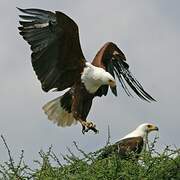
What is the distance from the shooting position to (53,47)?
30.6 ft

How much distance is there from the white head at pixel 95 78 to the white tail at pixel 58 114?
55 centimetres

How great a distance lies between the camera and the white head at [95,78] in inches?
362

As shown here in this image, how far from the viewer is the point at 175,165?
6863 millimetres

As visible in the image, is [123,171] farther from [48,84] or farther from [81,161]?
[48,84]

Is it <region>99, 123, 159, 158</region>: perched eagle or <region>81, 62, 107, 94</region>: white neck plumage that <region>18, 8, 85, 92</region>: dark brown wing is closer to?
<region>81, 62, 107, 94</region>: white neck plumage

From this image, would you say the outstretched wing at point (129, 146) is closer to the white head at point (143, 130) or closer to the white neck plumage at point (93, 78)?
the white head at point (143, 130)

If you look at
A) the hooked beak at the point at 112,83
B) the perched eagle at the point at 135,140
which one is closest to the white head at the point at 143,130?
the perched eagle at the point at 135,140

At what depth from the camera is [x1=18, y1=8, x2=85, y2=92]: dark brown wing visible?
356 inches

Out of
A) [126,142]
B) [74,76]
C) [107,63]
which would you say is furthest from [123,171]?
[107,63]

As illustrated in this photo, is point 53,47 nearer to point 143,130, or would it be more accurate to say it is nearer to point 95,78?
point 95,78

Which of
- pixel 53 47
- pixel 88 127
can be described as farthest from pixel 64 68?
pixel 88 127

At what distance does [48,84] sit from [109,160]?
2.84 m

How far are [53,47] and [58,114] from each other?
0.87 m

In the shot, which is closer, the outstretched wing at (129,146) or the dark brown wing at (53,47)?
the outstretched wing at (129,146)
